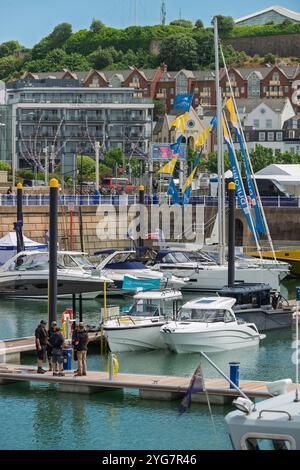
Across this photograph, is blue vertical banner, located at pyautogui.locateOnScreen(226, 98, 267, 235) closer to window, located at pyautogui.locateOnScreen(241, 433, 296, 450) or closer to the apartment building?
window, located at pyautogui.locateOnScreen(241, 433, 296, 450)

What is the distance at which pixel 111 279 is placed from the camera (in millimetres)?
60500

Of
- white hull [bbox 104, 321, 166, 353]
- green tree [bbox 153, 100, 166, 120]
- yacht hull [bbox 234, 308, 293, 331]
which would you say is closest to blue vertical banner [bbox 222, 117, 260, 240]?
yacht hull [bbox 234, 308, 293, 331]

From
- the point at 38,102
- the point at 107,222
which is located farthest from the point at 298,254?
the point at 38,102

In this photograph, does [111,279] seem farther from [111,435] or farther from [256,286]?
[111,435]

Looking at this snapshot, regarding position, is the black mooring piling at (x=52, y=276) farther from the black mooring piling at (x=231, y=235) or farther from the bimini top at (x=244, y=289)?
the black mooring piling at (x=231, y=235)

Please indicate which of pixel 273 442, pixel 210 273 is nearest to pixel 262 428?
pixel 273 442

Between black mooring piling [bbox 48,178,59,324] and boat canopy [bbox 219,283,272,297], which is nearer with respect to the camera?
black mooring piling [bbox 48,178,59,324]

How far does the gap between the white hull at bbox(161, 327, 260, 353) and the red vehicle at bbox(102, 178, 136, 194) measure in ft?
194

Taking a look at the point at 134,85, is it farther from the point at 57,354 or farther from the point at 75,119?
the point at 57,354

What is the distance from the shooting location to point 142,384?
33781 millimetres

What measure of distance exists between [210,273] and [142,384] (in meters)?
29.3

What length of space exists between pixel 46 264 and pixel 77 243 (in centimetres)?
1551

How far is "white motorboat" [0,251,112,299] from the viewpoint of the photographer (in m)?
58.6

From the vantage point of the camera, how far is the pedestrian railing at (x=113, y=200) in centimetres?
7556
